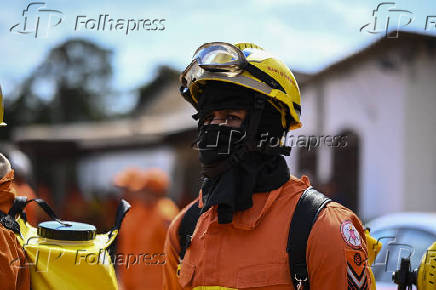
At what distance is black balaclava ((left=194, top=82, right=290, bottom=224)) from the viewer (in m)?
2.50

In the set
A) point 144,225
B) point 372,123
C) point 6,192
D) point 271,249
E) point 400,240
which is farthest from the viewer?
point 372,123

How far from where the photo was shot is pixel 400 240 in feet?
15.7

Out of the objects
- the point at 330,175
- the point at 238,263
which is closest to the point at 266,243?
the point at 238,263

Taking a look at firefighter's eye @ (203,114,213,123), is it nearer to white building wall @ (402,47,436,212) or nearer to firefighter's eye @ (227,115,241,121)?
firefighter's eye @ (227,115,241,121)

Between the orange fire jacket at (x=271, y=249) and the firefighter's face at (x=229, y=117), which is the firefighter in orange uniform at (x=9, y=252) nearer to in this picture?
the orange fire jacket at (x=271, y=249)

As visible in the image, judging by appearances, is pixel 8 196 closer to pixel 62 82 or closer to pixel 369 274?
pixel 369 274

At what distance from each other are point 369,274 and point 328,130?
12.2m

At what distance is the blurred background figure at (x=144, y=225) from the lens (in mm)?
5594

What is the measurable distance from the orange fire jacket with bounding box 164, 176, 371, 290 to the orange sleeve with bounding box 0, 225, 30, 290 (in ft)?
2.31

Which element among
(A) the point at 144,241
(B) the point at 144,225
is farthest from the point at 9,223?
(B) the point at 144,225

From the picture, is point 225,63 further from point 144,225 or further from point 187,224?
point 144,225

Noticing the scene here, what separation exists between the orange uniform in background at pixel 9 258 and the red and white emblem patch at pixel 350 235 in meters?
1.41

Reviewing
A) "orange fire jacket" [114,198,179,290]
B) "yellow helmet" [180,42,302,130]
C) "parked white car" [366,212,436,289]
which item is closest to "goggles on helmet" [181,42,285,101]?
"yellow helmet" [180,42,302,130]

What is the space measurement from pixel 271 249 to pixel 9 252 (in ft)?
3.79
